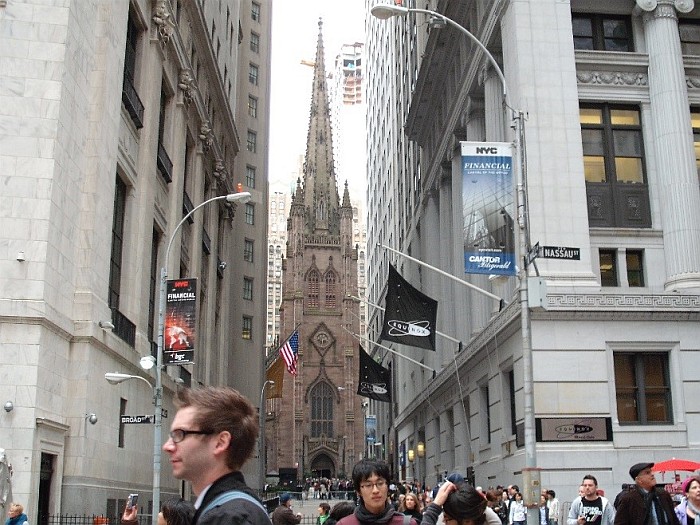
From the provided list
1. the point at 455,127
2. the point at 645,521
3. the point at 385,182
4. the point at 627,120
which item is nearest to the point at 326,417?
the point at 385,182

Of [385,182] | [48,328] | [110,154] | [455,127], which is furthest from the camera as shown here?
[385,182]

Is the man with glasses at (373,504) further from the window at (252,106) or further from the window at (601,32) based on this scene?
the window at (252,106)

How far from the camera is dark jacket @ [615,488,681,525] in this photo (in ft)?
31.6

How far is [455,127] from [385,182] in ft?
134

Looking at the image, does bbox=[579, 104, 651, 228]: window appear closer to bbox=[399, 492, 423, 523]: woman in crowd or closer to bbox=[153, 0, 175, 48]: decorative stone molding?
bbox=[153, 0, 175, 48]: decorative stone molding

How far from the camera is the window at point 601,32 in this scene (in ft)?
93.4

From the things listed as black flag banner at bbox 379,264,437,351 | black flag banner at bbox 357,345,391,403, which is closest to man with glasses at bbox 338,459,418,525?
black flag banner at bbox 379,264,437,351

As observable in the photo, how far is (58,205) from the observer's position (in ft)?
71.0

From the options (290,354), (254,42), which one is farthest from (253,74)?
(290,354)

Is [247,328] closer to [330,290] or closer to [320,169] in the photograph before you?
[330,290]

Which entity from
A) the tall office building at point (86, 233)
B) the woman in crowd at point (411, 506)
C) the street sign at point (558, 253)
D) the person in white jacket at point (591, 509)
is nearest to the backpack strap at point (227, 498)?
the woman in crowd at point (411, 506)

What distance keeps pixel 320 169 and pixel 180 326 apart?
12920 cm

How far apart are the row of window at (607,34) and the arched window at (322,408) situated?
370 ft

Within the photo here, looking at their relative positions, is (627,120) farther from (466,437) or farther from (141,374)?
(141,374)
